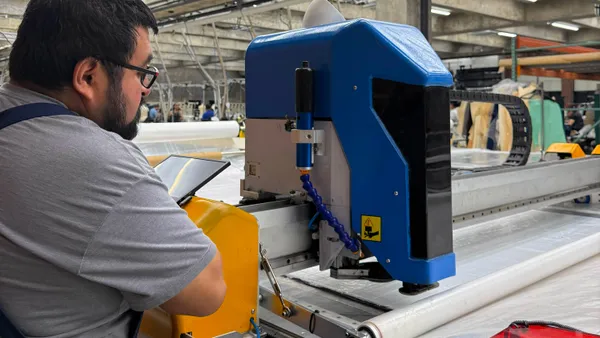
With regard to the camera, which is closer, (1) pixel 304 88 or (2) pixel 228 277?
(2) pixel 228 277

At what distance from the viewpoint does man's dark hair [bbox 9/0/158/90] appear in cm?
82

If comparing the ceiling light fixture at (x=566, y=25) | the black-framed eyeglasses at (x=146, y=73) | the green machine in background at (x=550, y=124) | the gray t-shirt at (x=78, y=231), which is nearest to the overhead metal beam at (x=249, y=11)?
the black-framed eyeglasses at (x=146, y=73)

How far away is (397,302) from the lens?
164 cm

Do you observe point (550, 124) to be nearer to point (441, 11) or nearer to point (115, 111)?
point (441, 11)

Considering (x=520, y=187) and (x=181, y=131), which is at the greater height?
(x=181, y=131)

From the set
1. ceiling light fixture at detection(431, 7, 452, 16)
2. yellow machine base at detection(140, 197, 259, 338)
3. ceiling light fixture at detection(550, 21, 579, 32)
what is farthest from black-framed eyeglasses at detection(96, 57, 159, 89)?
ceiling light fixture at detection(550, 21, 579, 32)

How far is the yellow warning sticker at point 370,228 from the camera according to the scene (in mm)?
1393

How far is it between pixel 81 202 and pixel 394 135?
0.82 meters

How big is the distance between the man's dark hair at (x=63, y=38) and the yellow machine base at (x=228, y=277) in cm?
44

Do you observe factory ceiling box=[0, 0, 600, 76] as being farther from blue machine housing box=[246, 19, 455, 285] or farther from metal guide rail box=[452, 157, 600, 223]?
blue machine housing box=[246, 19, 455, 285]

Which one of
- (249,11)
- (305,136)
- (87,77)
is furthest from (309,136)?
(249,11)

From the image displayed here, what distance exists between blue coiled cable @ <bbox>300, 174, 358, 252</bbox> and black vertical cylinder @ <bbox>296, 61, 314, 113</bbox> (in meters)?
0.18

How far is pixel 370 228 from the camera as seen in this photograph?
55.2 inches

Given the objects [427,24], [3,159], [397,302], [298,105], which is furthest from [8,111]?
[427,24]
